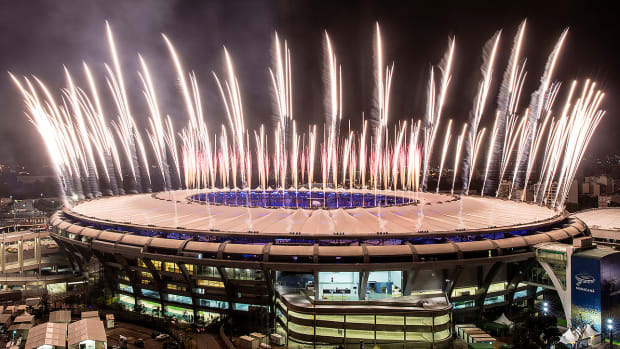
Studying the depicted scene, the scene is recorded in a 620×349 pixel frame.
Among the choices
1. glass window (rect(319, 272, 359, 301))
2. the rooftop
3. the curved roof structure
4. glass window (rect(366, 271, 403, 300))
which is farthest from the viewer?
the curved roof structure

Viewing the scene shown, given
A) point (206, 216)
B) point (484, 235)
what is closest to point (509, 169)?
point (484, 235)

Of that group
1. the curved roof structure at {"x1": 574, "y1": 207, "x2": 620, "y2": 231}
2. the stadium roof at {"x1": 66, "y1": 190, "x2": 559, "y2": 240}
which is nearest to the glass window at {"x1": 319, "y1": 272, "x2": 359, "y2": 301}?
the stadium roof at {"x1": 66, "y1": 190, "x2": 559, "y2": 240}

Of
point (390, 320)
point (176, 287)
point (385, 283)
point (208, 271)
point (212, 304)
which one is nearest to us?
point (390, 320)

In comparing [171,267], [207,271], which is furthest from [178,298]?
[207,271]

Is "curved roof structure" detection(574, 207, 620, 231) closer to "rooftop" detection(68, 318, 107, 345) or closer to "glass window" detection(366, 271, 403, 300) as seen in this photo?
"glass window" detection(366, 271, 403, 300)

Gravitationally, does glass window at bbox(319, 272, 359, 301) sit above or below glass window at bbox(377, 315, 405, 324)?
above

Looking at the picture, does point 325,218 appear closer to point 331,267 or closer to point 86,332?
point 331,267

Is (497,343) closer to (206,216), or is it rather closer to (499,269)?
(499,269)
